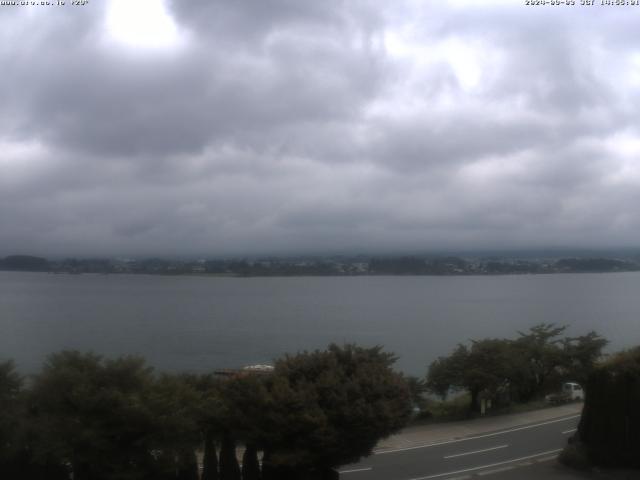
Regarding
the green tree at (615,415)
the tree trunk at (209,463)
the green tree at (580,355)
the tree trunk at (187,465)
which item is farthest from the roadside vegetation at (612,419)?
the green tree at (580,355)

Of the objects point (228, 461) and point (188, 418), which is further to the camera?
point (228, 461)

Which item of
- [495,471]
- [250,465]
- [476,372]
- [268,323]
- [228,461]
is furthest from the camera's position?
[268,323]

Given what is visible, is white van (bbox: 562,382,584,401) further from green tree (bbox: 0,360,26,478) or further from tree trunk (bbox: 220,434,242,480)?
green tree (bbox: 0,360,26,478)

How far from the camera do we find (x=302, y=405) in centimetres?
1543

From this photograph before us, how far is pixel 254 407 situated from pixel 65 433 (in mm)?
3883

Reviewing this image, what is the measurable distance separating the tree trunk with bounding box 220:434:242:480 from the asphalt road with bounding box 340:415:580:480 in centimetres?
372

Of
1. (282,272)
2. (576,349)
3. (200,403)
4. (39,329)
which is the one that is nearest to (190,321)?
(39,329)

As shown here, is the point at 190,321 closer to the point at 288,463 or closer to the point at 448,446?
the point at 448,446

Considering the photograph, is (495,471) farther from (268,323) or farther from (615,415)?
(268,323)

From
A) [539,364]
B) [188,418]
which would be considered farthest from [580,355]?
[188,418]

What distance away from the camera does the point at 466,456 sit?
20.8 meters

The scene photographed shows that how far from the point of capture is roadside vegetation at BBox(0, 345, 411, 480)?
46.8 feet

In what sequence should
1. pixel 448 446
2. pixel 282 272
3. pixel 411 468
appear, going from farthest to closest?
pixel 282 272
pixel 448 446
pixel 411 468

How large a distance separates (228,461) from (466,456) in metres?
8.01
